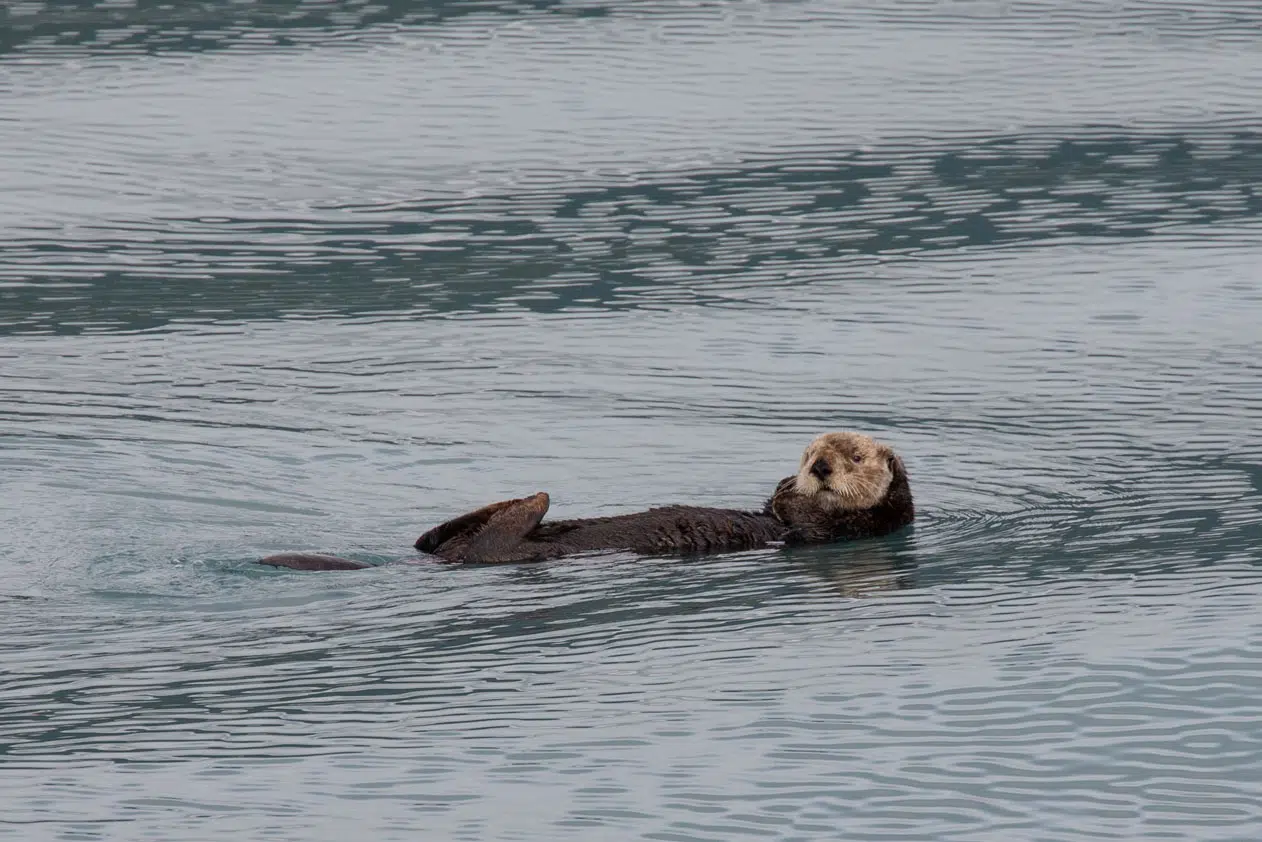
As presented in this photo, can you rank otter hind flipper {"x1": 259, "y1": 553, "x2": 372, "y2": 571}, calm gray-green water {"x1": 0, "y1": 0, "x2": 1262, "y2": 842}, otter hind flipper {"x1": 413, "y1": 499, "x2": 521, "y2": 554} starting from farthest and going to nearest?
otter hind flipper {"x1": 413, "y1": 499, "x2": 521, "y2": 554}, otter hind flipper {"x1": 259, "y1": 553, "x2": 372, "y2": 571}, calm gray-green water {"x1": 0, "y1": 0, "x2": 1262, "y2": 842}

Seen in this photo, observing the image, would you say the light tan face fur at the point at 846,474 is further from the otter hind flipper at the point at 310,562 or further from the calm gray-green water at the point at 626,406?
the otter hind flipper at the point at 310,562

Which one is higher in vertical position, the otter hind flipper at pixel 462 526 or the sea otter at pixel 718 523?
the otter hind flipper at pixel 462 526

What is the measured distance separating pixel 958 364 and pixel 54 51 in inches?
252

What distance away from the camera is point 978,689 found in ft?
13.8

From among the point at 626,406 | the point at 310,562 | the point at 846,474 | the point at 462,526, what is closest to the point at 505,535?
the point at 462,526

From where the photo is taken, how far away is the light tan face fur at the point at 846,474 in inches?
213

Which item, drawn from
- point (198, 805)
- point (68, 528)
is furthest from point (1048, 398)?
point (198, 805)

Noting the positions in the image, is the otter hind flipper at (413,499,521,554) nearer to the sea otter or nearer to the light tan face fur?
the sea otter

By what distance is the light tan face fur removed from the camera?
541 centimetres

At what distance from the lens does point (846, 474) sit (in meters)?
5.42

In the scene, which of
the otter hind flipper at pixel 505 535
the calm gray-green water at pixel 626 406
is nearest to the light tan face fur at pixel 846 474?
the calm gray-green water at pixel 626 406

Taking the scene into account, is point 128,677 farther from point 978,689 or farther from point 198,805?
point 978,689

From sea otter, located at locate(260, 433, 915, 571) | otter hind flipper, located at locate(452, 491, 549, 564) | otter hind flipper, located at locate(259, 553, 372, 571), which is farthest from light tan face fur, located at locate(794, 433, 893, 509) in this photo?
otter hind flipper, located at locate(259, 553, 372, 571)

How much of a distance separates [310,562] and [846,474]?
147 centimetres
